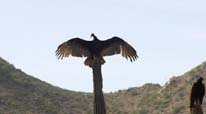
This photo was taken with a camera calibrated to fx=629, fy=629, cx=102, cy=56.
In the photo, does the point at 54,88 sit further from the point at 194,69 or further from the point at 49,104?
the point at 194,69

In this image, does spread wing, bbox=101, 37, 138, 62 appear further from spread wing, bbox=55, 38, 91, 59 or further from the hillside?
the hillside

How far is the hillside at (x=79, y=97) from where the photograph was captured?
180ft

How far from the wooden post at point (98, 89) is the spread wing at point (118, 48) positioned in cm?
76

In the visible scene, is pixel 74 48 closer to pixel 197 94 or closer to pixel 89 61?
pixel 89 61

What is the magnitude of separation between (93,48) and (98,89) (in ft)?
5.38

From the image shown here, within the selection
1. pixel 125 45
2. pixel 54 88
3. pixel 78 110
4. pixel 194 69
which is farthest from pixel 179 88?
pixel 125 45

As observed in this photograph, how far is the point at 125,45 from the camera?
18.0m

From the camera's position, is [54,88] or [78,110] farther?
[54,88]

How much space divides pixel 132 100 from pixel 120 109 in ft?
12.1

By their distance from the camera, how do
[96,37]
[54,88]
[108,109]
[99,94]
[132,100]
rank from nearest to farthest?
[99,94], [96,37], [108,109], [132,100], [54,88]

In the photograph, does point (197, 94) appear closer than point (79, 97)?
Yes

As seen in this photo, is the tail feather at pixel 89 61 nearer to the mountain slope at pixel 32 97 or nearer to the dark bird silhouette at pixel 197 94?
the dark bird silhouette at pixel 197 94

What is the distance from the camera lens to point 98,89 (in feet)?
52.9

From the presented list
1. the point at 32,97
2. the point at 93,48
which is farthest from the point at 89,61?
the point at 32,97
